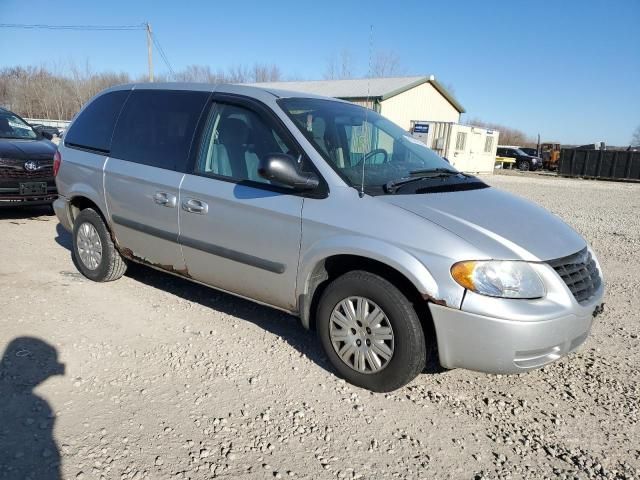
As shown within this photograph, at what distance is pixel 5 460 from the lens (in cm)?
226

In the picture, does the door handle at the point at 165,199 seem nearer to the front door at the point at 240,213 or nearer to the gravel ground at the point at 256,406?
the front door at the point at 240,213

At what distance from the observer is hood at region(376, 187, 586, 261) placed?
2648 mm

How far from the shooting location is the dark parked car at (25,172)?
6.88m

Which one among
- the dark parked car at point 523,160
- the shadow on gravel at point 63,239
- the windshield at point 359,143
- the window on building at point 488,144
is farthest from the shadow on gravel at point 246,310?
the dark parked car at point 523,160

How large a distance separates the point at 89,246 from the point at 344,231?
121 inches

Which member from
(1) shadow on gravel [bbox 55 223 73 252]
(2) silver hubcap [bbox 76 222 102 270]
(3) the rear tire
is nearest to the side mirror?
(2) silver hubcap [bbox 76 222 102 270]

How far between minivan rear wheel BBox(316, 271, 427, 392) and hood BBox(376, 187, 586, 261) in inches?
19.7

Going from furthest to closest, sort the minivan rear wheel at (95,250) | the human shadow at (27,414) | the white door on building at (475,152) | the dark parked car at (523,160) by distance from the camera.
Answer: the dark parked car at (523,160) < the white door on building at (475,152) < the minivan rear wheel at (95,250) < the human shadow at (27,414)

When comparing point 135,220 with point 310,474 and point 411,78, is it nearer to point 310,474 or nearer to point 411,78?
point 310,474

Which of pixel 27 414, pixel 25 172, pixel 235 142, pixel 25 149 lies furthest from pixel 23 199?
pixel 27 414

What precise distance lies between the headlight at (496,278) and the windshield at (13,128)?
8053mm

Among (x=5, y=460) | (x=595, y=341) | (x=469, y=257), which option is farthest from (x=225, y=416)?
(x=595, y=341)

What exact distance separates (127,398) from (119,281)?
90.1 inches

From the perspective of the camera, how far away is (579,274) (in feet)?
9.35
